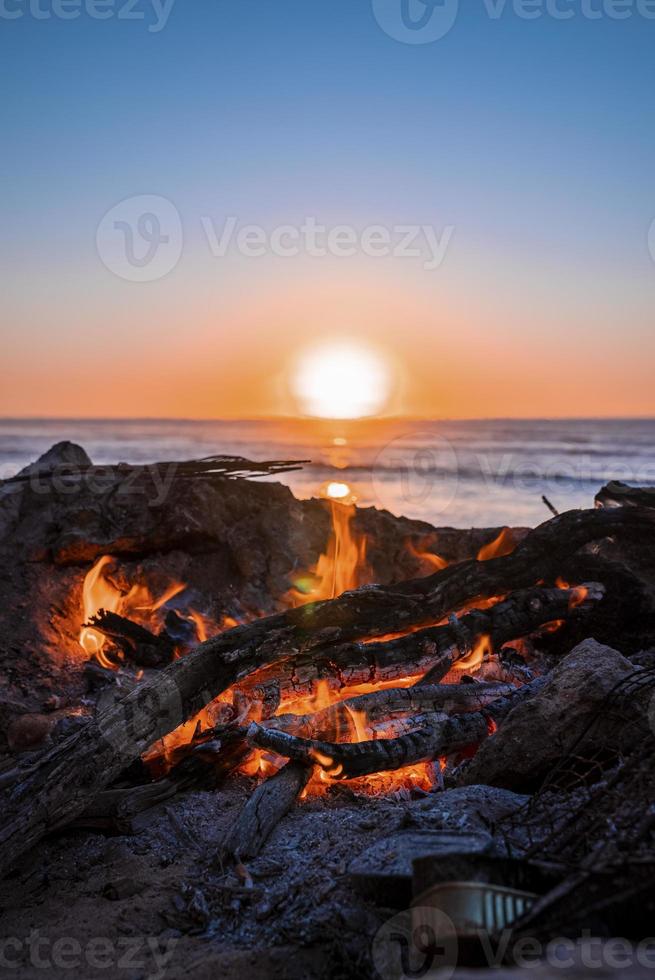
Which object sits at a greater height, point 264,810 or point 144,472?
point 144,472

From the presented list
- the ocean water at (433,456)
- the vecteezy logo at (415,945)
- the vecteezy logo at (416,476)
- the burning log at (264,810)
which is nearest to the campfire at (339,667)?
the burning log at (264,810)

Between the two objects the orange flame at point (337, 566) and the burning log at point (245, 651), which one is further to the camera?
the orange flame at point (337, 566)

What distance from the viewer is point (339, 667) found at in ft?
18.9

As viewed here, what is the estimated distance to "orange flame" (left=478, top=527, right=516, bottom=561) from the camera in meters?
8.28

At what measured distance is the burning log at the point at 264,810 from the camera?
416cm

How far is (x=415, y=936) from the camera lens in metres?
3.09

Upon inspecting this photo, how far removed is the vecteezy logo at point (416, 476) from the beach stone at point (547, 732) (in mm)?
13821

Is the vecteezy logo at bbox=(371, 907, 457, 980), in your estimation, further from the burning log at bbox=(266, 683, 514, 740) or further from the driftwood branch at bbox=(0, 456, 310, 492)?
the driftwood branch at bbox=(0, 456, 310, 492)

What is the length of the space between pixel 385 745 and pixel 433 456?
38.6 m

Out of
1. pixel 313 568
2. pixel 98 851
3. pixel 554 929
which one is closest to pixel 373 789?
pixel 98 851

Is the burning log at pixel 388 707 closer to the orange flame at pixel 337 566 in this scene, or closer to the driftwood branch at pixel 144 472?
the orange flame at pixel 337 566

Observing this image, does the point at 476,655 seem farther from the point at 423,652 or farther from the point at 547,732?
the point at 547,732

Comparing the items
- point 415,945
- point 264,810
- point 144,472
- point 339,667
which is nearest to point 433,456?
point 144,472

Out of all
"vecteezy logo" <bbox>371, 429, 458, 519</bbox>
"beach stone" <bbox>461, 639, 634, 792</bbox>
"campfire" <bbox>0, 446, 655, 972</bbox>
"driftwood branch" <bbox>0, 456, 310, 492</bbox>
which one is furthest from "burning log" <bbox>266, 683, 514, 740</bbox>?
"vecteezy logo" <bbox>371, 429, 458, 519</bbox>
